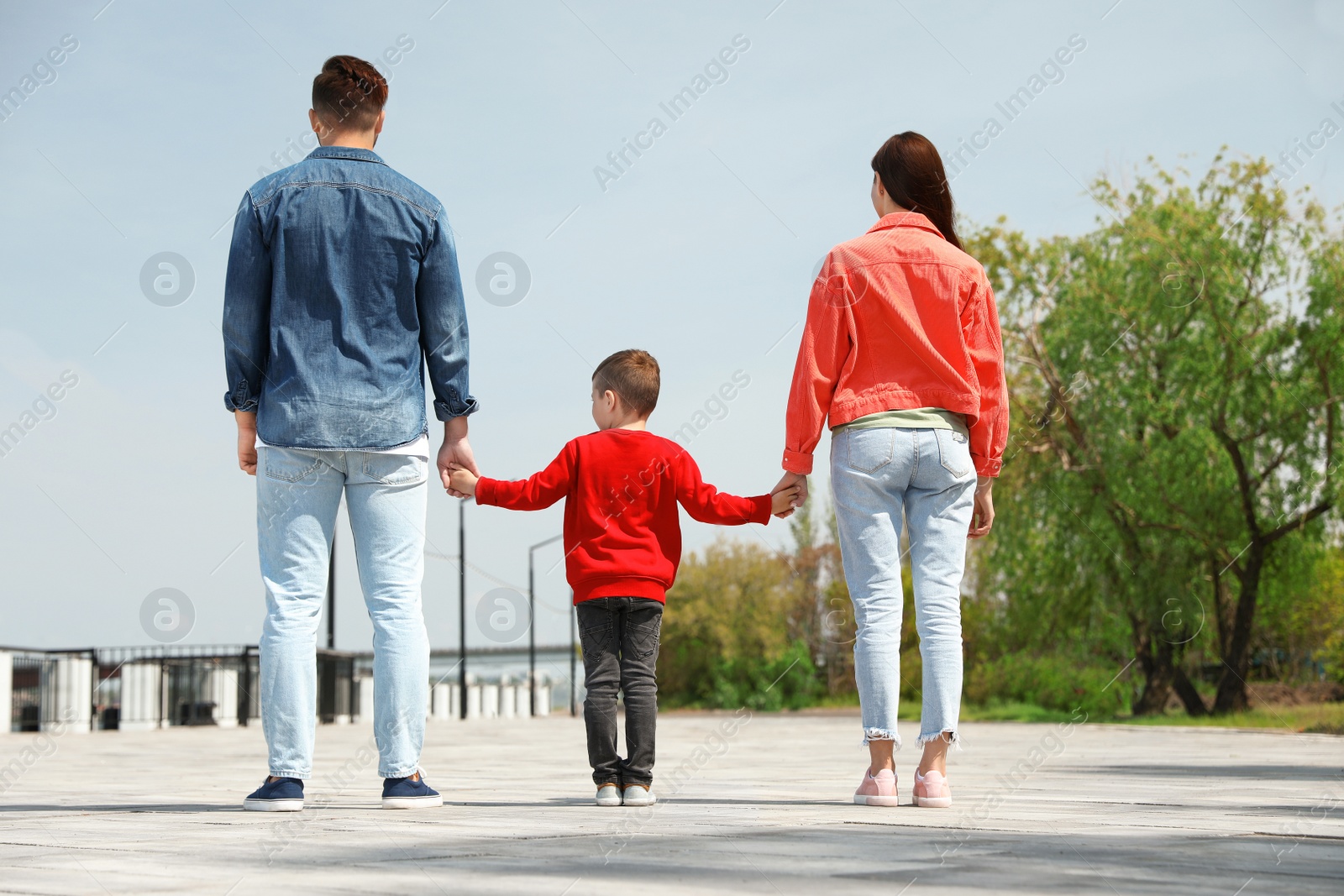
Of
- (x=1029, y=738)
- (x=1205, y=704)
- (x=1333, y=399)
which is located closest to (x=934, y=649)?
(x=1029, y=738)

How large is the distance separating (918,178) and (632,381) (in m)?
1.23

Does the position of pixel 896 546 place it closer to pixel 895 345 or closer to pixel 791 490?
pixel 791 490

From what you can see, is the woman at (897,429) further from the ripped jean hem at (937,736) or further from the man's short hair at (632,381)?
the man's short hair at (632,381)

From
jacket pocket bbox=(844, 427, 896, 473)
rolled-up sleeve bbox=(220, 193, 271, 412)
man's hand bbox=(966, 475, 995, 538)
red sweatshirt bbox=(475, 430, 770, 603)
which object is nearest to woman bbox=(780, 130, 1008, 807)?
jacket pocket bbox=(844, 427, 896, 473)

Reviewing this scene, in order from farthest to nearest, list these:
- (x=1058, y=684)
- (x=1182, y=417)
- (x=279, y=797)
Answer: (x=1058, y=684)
(x=1182, y=417)
(x=279, y=797)

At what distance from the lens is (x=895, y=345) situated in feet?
13.9

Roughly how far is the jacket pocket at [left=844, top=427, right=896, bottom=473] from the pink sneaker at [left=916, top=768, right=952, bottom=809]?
0.96 meters

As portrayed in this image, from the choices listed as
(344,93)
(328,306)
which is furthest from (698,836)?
(344,93)

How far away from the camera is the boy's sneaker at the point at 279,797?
12.8 feet

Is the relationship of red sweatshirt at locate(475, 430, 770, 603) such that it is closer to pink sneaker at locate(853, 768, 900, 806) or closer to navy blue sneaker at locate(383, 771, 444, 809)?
navy blue sneaker at locate(383, 771, 444, 809)

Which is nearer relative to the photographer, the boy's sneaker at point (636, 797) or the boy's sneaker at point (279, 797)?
the boy's sneaker at point (279, 797)

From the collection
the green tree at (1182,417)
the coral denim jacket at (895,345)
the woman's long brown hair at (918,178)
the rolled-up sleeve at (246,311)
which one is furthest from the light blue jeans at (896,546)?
the green tree at (1182,417)

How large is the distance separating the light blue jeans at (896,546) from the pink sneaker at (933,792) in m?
0.16

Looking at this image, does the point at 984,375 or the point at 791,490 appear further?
the point at 791,490
